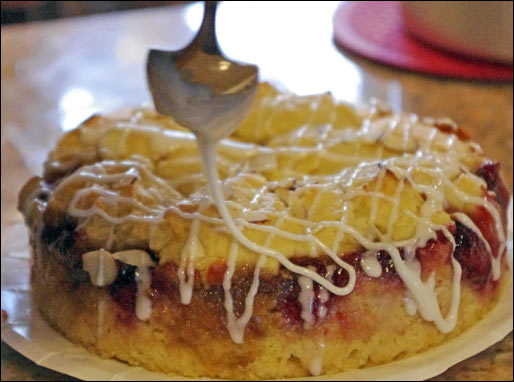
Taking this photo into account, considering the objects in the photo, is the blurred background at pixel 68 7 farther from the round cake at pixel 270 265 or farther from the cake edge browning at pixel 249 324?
the cake edge browning at pixel 249 324

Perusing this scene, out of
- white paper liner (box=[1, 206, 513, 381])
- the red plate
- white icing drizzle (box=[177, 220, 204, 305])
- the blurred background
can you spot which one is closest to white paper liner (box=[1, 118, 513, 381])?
white paper liner (box=[1, 206, 513, 381])

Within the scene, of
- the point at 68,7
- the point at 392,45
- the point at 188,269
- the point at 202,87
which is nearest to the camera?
the point at 202,87

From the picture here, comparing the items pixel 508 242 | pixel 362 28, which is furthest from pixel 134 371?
pixel 362 28

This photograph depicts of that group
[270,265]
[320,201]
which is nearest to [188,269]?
[270,265]

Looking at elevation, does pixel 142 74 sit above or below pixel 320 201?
below

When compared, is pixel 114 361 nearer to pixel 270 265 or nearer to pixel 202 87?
pixel 270 265

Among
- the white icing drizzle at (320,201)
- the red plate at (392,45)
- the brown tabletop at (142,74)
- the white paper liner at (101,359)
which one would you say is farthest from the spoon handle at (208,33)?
the red plate at (392,45)

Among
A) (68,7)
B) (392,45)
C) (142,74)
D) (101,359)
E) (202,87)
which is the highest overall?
(202,87)

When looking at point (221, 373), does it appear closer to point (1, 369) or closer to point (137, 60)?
point (1, 369)
